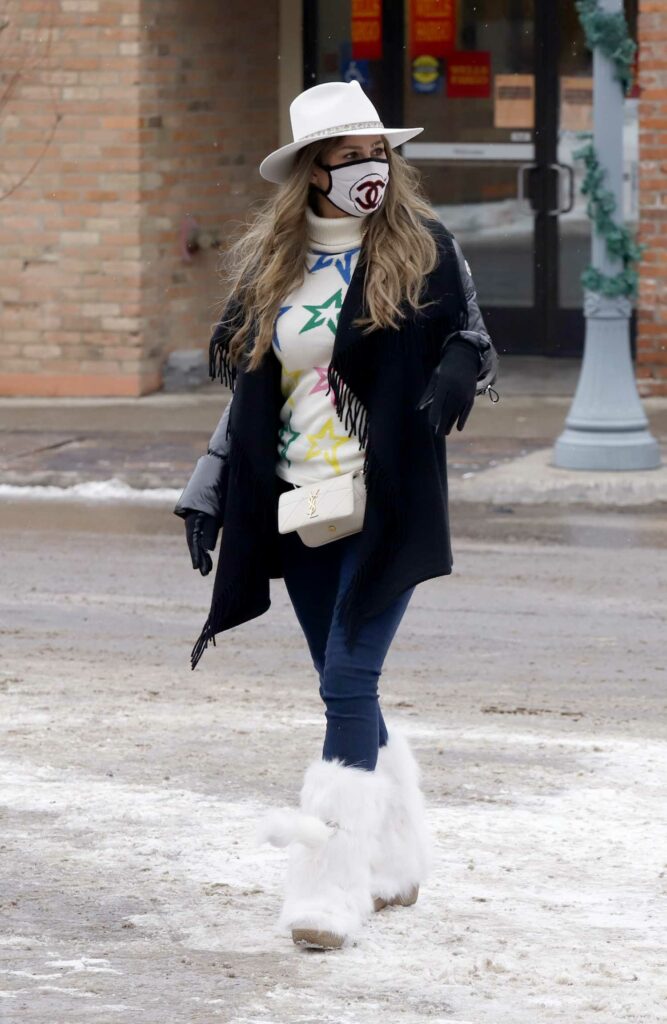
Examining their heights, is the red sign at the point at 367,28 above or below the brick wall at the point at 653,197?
above

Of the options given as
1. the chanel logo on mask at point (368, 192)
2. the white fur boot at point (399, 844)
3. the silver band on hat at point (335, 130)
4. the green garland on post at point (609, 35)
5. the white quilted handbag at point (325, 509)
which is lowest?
the white fur boot at point (399, 844)

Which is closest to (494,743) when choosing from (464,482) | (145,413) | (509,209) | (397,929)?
(397,929)

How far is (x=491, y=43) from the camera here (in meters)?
16.2

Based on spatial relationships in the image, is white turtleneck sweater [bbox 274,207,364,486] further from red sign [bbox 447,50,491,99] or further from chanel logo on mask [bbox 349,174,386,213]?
red sign [bbox 447,50,491,99]

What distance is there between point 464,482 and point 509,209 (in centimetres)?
549

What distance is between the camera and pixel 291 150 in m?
4.93

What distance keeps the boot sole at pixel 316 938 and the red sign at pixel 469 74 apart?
12319 millimetres

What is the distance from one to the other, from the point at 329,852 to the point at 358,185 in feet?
4.90

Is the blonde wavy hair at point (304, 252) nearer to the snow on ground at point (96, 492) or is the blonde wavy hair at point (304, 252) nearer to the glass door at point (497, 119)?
the snow on ground at point (96, 492)

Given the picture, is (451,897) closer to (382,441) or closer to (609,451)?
(382,441)

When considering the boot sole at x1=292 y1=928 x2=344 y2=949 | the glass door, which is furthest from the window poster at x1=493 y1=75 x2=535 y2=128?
the boot sole at x1=292 y1=928 x2=344 y2=949

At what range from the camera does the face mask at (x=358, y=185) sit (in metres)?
4.85

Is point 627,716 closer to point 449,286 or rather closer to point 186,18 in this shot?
point 449,286

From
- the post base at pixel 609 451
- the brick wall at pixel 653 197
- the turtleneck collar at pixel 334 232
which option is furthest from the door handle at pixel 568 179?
the turtleneck collar at pixel 334 232
